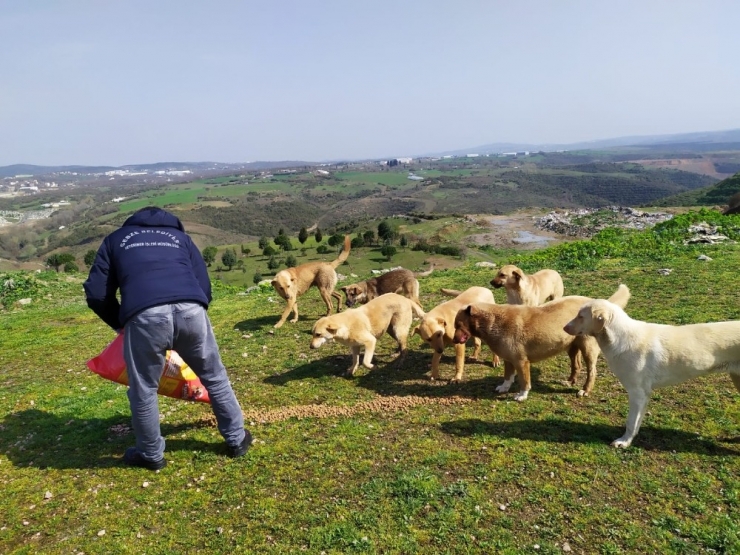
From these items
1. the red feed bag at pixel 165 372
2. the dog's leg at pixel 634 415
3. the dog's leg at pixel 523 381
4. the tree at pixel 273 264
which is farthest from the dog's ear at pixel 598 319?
the tree at pixel 273 264

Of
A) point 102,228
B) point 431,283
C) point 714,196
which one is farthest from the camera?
point 102,228

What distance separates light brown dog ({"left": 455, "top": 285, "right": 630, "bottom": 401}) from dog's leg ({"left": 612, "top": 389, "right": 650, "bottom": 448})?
54.5 inches

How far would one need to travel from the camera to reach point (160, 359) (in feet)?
16.9

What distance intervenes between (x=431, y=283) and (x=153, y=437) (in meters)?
11.5

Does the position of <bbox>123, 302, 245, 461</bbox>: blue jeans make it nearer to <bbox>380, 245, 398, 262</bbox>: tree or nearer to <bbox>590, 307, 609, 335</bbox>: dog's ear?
<bbox>590, 307, 609, 335</bbox>: dog's ear

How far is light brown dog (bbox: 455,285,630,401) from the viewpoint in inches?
264

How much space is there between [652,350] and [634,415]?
0.87m

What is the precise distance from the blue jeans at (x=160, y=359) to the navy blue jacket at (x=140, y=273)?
14 centimetres

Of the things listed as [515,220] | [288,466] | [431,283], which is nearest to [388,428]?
[288,466]

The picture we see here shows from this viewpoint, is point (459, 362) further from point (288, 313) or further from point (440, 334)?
point (288, 313)

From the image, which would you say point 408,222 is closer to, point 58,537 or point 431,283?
point 431,283

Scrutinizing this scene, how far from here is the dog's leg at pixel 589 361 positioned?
22.6ft

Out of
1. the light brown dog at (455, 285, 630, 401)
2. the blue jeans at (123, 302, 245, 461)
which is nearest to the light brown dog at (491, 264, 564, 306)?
the light brown dog at (455, 285, 630, 401)

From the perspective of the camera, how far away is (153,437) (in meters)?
5.50
